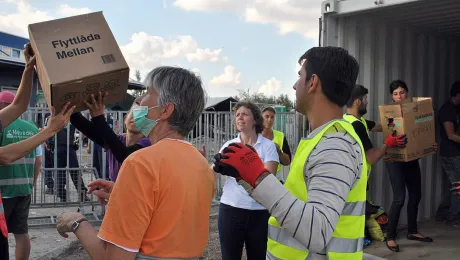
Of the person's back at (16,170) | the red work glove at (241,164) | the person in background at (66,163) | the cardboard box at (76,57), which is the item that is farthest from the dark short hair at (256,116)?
the person in background at (66,163)

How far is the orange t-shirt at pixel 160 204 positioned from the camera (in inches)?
59.9

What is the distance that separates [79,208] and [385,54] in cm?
528

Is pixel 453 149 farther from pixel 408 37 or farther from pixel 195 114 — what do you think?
pixel 195 114

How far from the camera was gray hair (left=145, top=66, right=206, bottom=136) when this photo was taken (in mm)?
1811

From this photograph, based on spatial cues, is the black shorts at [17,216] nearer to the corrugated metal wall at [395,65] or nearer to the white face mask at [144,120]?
the white face mask at [144,120]

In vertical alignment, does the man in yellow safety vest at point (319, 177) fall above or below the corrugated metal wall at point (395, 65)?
below

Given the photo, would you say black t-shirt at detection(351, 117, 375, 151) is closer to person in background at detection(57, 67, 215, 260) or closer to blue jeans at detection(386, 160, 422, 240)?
blue jeans at detection(386, 160, 422, 240)

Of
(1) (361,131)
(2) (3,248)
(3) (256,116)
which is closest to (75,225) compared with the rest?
(2) (3,248)

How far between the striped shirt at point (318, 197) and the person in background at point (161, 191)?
1.15ft

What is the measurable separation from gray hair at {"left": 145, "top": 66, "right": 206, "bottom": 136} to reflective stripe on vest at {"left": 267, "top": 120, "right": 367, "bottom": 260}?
0.51 m

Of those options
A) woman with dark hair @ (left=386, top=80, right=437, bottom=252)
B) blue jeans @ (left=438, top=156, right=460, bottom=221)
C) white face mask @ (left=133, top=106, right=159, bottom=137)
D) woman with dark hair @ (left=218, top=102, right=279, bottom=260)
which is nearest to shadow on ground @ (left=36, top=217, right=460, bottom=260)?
woman with dark hair @ (left=386, top=80, right=437, bottom=252)

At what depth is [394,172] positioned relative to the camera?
5164mm

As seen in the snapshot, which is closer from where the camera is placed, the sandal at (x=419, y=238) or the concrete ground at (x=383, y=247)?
the concrete ground at (x=383, y=247)

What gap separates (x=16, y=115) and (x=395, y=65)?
461 cm
